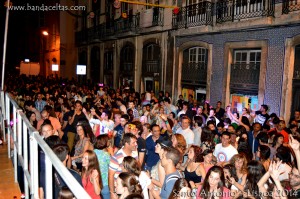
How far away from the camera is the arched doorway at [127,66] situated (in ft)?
72.4

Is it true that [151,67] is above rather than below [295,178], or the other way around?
above

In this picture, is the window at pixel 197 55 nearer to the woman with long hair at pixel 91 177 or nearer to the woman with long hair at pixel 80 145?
the woman with long hair at pixel 80 145

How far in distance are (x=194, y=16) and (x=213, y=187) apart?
12.9 meters

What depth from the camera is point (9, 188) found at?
4059 millimetres

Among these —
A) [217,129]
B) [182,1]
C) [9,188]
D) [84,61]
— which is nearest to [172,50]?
[182,1]

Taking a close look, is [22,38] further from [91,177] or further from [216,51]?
[91,177]

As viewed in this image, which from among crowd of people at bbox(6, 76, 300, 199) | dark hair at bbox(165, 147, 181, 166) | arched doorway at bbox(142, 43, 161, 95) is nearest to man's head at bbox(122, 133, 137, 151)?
crowd of people at bbox(6, 76, 300, 199)

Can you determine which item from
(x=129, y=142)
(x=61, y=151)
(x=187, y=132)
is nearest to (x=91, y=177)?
(x=61, y=151)

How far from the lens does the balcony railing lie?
20.5 m

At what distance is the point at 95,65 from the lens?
28.8 metres

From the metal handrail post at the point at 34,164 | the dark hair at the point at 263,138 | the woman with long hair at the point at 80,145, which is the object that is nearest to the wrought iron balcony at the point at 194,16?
the dark hair at the point at 263,138

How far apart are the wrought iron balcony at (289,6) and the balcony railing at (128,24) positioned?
11.3m

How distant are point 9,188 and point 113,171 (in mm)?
1541

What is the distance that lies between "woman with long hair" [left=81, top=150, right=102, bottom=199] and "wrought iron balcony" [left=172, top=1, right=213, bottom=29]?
38.4ft
